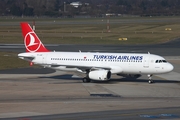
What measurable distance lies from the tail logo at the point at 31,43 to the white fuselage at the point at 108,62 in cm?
98

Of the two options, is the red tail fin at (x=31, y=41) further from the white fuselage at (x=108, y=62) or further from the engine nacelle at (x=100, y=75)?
the engine nacelle at (x=100, y=75)

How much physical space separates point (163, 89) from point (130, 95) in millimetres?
5655

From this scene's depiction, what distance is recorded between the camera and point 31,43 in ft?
206

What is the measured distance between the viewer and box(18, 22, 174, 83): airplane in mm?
57125

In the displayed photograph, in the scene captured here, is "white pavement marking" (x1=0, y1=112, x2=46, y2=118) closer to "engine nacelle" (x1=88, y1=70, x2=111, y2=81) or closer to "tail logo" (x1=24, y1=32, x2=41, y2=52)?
"engine nacelle" (x1=88, y1=70, x2=111, y2=81)

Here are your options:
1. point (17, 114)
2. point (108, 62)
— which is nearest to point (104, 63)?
point (108, 62)

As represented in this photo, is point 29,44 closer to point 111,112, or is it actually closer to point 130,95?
point 130,95

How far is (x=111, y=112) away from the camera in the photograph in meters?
38.7

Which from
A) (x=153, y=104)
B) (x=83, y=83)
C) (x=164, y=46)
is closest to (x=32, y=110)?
(x=153, y=104)

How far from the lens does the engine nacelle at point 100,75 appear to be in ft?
186

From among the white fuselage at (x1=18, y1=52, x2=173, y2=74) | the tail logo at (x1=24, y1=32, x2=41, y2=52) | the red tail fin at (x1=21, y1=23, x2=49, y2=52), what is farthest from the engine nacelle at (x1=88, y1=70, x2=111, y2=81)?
the tail logo at (x1=24, y1=32, x2=41, y2=52)

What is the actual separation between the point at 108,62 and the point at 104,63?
0.48 m

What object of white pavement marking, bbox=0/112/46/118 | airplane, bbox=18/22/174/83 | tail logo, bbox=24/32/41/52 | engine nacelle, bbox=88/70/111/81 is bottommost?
white pavement marking, bbox=0/112/46/118

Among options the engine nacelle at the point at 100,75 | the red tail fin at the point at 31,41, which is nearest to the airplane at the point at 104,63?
the engine nacelle at the point at 100,75
